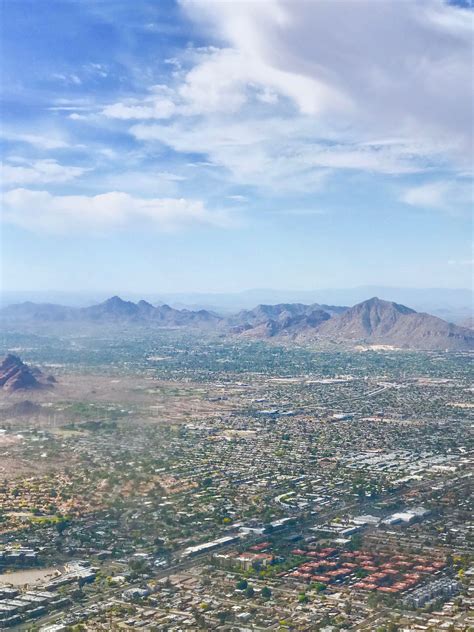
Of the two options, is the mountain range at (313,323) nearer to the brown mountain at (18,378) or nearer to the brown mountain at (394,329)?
the brown mountain at (394,329)

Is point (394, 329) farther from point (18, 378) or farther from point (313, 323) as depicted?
point (18, 378)

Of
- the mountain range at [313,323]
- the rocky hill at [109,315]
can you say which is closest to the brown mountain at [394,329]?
the mountain range at [313,323]

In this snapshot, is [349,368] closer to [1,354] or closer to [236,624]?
[1,354]

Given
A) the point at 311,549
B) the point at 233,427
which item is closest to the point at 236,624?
the point at 311,549

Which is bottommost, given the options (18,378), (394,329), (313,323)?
(18,378)

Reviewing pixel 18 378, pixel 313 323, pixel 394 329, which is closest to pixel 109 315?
pixel 313 323

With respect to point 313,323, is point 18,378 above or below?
below

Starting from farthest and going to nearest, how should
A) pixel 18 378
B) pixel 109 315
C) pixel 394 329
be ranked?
pixel 109 315 → pixel 394 329 → pixel 18 378

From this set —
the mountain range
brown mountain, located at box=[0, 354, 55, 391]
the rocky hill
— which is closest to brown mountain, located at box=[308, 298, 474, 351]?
the mountain range
